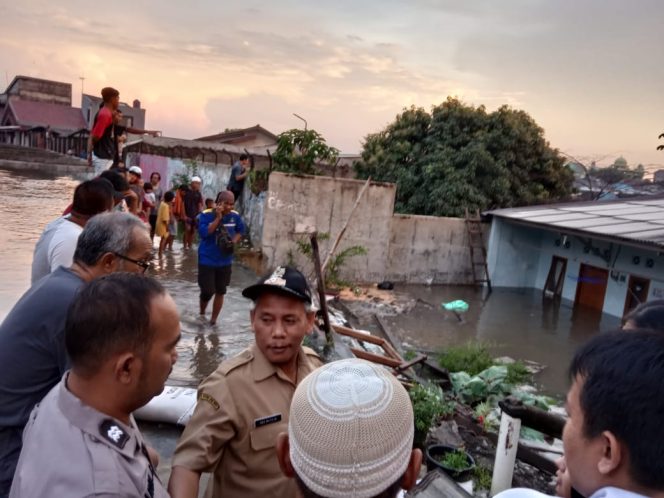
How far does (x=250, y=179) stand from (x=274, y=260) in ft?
7.12

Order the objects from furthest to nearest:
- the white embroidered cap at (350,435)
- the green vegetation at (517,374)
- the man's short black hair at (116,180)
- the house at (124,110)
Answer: the house at (124,110)
the green vegetation at (517,374)
the man's short black hair at (116,180)
the white embroidered cap at (350,435)

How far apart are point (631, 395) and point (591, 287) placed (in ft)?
50.3

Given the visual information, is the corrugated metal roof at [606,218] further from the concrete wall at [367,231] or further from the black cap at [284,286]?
the black cap at [284,286]

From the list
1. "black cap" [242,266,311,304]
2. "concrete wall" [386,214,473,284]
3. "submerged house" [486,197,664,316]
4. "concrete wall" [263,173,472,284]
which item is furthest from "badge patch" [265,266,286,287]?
"concrete wall" [386,214,473,284]

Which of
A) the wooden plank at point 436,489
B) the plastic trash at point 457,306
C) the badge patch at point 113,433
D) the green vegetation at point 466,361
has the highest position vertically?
the badge patch at point 113,433

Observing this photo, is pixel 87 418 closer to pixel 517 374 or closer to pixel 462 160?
pixel 517 374

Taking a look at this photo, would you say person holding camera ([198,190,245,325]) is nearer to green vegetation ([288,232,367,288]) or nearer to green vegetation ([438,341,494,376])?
green vegetation ([438,341,494,376])

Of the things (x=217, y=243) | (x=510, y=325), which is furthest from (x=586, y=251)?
(x=217, y=243)

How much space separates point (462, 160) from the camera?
16438mm

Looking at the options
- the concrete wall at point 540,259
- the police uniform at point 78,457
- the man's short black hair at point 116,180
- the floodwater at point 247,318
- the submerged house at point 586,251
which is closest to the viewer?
the police uniform at point 78,457

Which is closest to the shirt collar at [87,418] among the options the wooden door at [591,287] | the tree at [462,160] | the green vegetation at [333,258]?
the green vegetation at [333,258]

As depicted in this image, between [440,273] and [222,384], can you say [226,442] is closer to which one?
[222,384]

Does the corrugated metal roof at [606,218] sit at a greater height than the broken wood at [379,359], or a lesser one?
greater

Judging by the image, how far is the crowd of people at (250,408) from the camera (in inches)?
39.1
